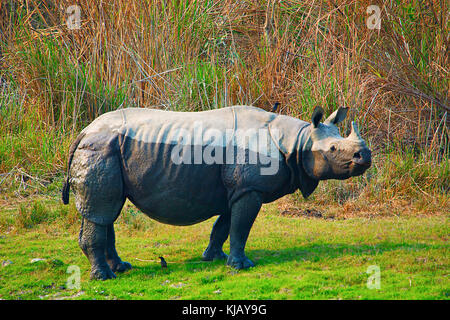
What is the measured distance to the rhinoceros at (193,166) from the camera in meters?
5.21

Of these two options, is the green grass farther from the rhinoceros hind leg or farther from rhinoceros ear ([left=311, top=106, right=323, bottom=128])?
rhinoceros ear ([left=311, top=106, right=323, bottom=128])

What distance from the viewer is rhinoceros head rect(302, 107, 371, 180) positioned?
16.9 ft

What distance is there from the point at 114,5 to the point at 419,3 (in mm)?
5014

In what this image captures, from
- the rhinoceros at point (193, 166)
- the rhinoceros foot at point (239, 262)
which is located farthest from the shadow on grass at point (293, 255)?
the rhinoceros at point (193, 166)

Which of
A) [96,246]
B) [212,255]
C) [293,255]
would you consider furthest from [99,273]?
[293,255]

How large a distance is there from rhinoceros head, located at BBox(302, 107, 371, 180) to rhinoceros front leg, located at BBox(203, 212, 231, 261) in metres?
1.04

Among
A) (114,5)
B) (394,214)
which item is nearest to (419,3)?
(394,214)

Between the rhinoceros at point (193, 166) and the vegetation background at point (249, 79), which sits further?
the vegetation background at point (249, 79)

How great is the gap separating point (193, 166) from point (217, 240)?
3.11 ft

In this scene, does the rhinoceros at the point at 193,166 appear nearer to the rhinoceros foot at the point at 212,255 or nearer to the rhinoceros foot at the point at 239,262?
the rhinoceros foot at the point at 239,262

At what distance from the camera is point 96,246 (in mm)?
5234

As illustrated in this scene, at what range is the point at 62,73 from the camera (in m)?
9.20

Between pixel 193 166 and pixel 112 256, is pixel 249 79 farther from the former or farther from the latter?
pixel 112 256

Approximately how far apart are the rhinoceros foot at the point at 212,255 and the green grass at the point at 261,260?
99mm
